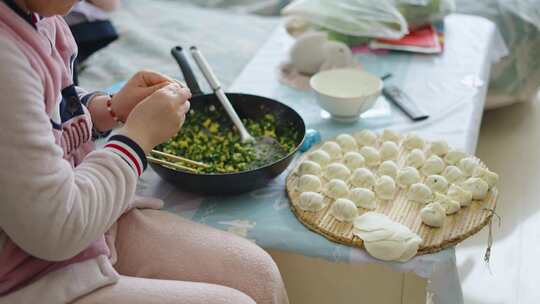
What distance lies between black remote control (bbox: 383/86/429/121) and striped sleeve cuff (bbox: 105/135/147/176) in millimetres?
730

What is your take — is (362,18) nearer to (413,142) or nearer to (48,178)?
(413,142)

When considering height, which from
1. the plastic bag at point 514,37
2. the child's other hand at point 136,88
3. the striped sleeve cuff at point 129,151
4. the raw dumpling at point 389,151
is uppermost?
the striped sleeve cuff at point 129,151

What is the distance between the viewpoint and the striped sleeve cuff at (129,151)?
811 millimetres

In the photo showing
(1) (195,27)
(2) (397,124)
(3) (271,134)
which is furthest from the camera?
(1) (195,27)

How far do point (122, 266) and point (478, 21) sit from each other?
137 centimetres

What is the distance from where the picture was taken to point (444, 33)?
69.6 inches

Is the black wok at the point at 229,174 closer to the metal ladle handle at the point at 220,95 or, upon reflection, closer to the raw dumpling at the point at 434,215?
the metal ladle handle at the point at 220,95

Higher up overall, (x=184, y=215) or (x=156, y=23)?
(x=184, y=215)

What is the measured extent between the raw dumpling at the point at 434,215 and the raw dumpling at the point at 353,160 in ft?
0.61

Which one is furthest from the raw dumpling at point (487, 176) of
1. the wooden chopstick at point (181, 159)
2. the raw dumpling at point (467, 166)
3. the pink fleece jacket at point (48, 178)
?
the pink fleece jacket at point (48, 178)

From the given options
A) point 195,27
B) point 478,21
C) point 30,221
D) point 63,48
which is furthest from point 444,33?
point 30,221

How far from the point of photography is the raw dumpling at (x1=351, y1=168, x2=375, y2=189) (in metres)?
1.08

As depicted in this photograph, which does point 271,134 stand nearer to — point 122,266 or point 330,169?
point 330,169

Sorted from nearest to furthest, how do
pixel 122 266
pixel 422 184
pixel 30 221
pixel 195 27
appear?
pixel 30 221, pixel 122 266, pixel 422 184, pixel 195 27
